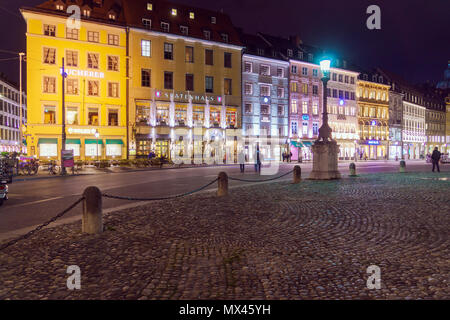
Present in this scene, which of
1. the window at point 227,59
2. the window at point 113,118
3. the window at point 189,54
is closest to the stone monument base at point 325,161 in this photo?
the window at point 113,118

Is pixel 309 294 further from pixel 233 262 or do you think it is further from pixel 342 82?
pixel 342 82

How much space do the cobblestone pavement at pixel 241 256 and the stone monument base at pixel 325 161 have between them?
905 centimetres

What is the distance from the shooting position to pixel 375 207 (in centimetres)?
970

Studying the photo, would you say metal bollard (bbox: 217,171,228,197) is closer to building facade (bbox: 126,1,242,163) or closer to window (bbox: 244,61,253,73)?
building facade (bbox: 126,1,242,163)

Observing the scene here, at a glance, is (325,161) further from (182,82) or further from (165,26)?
(165,26)

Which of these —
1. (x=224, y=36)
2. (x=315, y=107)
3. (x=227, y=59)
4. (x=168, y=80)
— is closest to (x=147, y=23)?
(x=168, y=80)

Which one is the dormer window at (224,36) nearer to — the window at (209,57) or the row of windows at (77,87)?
the window at (209,57)

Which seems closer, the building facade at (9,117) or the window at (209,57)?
the window at (209,57)

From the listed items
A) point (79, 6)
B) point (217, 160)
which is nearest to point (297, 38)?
point (217, 160)

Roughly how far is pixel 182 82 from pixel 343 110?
3300 centimetres

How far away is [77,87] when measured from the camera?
39062 mm

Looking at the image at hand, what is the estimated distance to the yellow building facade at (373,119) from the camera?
224ft

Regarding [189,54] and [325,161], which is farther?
[189,54]
